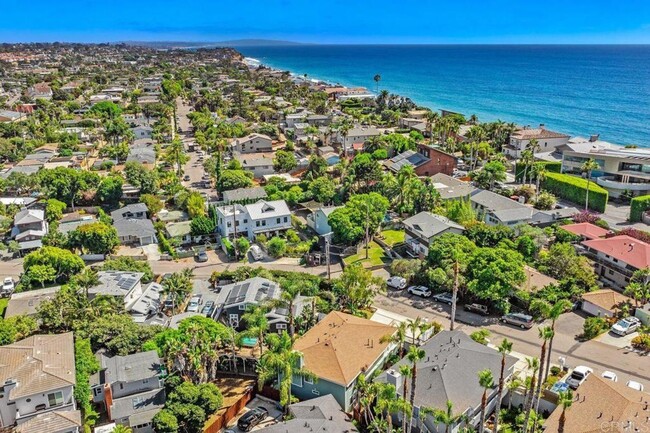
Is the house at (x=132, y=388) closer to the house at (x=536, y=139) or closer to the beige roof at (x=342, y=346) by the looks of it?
the beige roof at (x=342, y=346)

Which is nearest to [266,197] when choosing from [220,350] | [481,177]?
[481,177]

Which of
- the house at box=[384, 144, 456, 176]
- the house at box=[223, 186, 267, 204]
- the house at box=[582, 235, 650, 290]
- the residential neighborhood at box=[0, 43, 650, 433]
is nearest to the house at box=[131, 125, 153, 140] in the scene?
the residential neighborhood at box=[0, 43, 650, 433]

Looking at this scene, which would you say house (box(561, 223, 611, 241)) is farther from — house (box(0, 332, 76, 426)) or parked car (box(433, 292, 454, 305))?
house (box(0, 332, 76, 426))

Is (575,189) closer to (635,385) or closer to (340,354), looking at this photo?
(635,385)

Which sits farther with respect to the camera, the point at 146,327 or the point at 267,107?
the point at 267,107

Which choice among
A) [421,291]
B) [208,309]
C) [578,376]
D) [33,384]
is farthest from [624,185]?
[33,384]

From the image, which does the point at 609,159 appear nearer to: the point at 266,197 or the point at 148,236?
the point at 266,197
